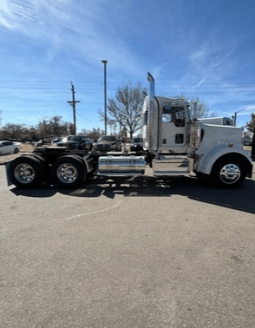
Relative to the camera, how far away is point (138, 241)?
3352 mm

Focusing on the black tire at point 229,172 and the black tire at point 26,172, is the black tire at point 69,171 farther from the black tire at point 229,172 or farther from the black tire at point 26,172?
the black tire at point 229,172

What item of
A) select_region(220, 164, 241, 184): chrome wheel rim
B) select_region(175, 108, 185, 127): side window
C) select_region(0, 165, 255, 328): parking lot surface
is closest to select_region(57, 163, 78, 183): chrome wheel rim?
select_region(0, 165, 255, 328): parking lot surface

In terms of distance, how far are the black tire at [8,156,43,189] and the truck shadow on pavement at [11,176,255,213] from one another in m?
0.26

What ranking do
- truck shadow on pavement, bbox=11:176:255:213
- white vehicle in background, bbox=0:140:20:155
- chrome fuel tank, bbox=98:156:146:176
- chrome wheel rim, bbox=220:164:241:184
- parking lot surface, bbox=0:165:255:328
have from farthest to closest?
1. white vehicle in background, bbox=0:140:20:155
2. chrome fuel tank, bbox=98:156:146:176
3. chrome wheel rim, bbox=220:164:241:184
4. truck shadow on pavement, bbox=11:176:255:213
5. parking lot surface, bbox=0:165:255:328

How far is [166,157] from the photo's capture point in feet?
23.4

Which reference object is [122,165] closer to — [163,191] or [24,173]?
[163,191]

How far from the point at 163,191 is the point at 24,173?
466 cm

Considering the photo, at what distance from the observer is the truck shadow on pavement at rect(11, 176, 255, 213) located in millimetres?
5491

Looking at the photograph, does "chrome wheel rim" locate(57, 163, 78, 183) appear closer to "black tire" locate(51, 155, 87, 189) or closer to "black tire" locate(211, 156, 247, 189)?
"black tire" locate(51, 155, 87, 189)

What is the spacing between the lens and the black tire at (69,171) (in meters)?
6.71

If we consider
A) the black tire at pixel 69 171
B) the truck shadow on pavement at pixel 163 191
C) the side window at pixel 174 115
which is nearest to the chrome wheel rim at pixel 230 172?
the truck shadow on pavement at pixel 163 191

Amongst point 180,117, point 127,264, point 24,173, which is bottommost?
point 127,264

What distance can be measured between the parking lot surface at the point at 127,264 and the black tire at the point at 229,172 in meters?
1.44

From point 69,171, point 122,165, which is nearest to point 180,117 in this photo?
point 122,165
